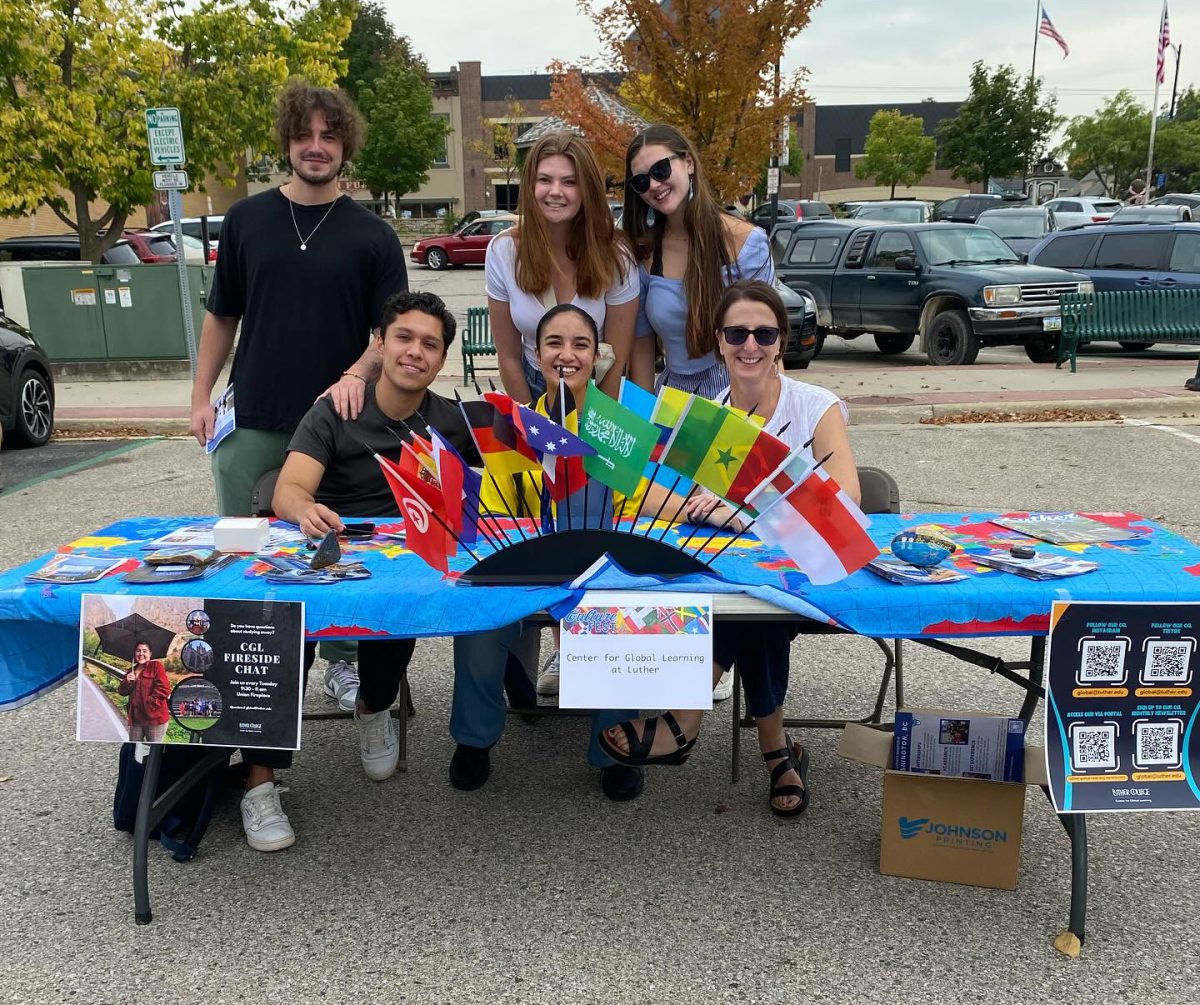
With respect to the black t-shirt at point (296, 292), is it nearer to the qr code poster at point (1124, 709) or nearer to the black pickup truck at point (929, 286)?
the qr code poster at point (1124, 709)

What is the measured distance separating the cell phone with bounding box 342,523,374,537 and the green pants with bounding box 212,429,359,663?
655 millimetres

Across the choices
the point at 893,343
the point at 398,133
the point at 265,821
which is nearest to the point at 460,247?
the point at 398,133

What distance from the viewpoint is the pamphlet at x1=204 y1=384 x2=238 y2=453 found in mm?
3744

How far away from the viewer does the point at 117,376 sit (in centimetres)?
1297

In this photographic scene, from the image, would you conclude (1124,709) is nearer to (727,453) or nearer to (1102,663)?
(1102,663)

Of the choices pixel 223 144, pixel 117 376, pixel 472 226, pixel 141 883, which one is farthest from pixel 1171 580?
pixel 472 226

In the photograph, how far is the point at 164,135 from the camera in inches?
383

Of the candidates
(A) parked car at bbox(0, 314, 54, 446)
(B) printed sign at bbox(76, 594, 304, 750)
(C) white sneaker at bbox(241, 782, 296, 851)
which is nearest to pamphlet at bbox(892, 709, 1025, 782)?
(B) printed sign at bbox(76, 594, 304, 750)

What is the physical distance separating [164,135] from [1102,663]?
953cm

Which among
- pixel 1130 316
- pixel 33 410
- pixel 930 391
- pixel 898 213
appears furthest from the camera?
pixel 898 213

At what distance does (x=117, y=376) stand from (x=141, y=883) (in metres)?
11.5

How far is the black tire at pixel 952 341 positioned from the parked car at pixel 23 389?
31.1 feet

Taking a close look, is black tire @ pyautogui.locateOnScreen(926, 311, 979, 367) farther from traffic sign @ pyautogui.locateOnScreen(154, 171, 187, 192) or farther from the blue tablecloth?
the blue tablecloth

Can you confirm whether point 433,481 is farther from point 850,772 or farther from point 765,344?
point 850,772
